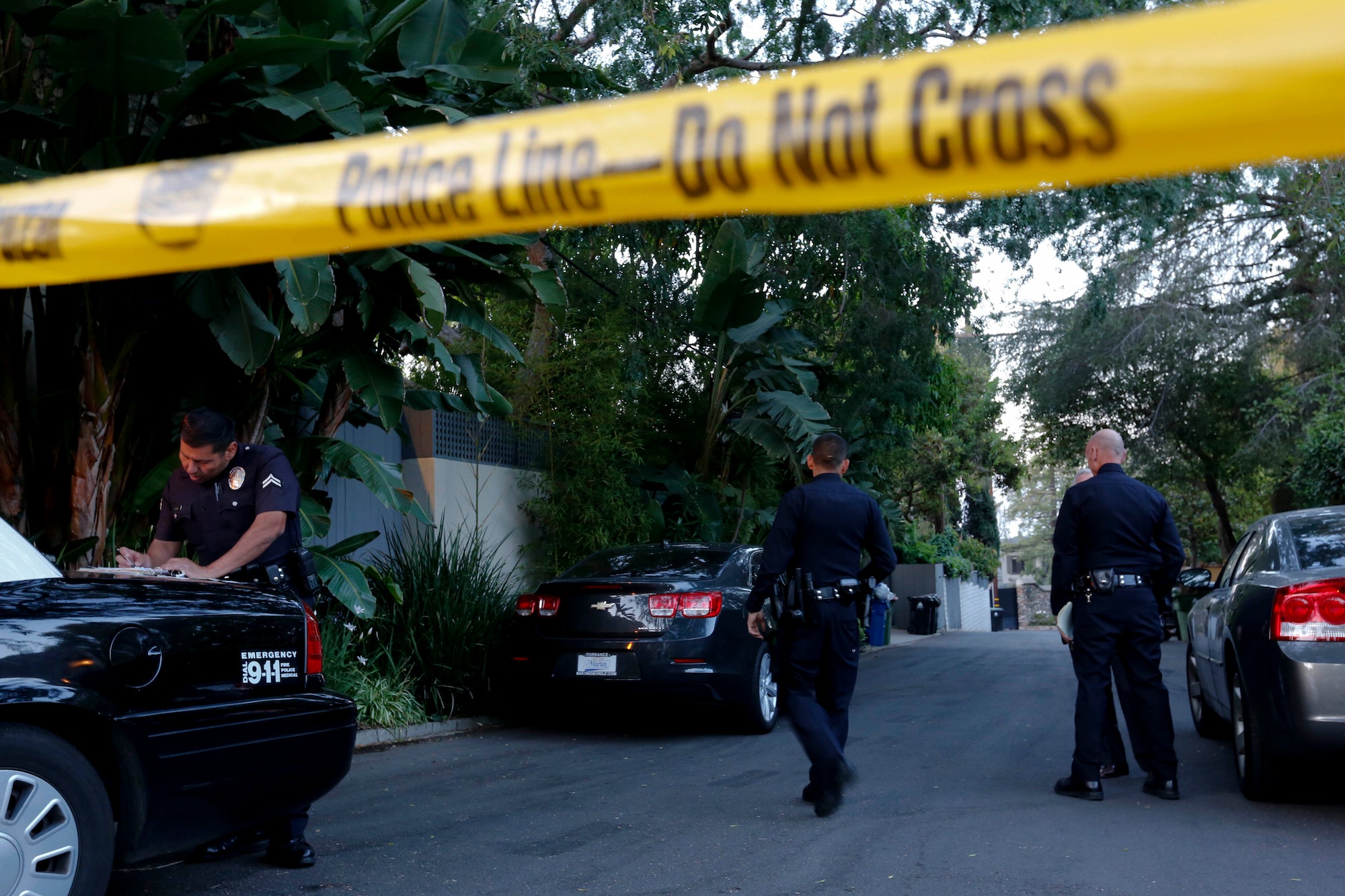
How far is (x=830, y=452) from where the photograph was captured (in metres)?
6.54

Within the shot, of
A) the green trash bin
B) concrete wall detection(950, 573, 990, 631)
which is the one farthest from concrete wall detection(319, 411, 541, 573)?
concrete wall detection(950, 573, 990, 631)

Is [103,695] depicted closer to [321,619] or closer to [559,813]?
[559,813]

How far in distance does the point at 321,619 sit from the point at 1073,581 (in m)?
5.61

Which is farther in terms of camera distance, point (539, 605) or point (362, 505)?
point (362, 505)

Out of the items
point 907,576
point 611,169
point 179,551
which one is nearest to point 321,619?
point 179,551

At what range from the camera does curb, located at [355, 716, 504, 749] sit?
860 centimetres

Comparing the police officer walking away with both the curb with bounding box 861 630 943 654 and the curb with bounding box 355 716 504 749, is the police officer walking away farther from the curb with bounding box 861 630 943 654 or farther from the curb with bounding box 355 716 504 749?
the curb with bounding box 861 630 943 654

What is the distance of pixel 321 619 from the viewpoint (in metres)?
9.24

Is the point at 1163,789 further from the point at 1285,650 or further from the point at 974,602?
the point at 974,602

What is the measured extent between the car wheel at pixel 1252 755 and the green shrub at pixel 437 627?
5.82 metres

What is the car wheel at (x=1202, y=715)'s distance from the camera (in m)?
8.45

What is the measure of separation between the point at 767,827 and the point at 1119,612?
2.20 m

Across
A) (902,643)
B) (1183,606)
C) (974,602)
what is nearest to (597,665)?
(902,643)

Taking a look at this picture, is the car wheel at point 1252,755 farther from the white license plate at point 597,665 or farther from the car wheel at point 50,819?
the car wheel at point 50,819
